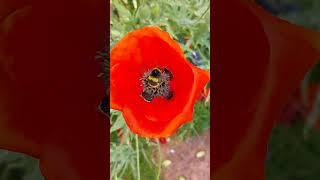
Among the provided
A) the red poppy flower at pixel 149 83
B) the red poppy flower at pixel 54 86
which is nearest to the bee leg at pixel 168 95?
the red poppy flower at pixel 149 83

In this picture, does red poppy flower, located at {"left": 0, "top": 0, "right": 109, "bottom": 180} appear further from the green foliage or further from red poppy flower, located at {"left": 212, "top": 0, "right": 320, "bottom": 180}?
red poppy flower, located at {"left": 212, "top": 0, "right": 320, "bottom": 180}

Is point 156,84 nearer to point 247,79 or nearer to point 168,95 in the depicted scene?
point 168,95

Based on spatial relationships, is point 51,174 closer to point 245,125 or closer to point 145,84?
point 145,84

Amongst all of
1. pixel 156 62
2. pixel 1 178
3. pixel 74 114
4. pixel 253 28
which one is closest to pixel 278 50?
pixel 253 28

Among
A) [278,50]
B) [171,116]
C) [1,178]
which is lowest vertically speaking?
[1,178]

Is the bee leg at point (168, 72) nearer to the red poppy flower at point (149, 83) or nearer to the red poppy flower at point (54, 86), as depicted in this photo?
the red poppy flower at point (149, 83)

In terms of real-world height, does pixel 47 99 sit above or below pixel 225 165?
above
